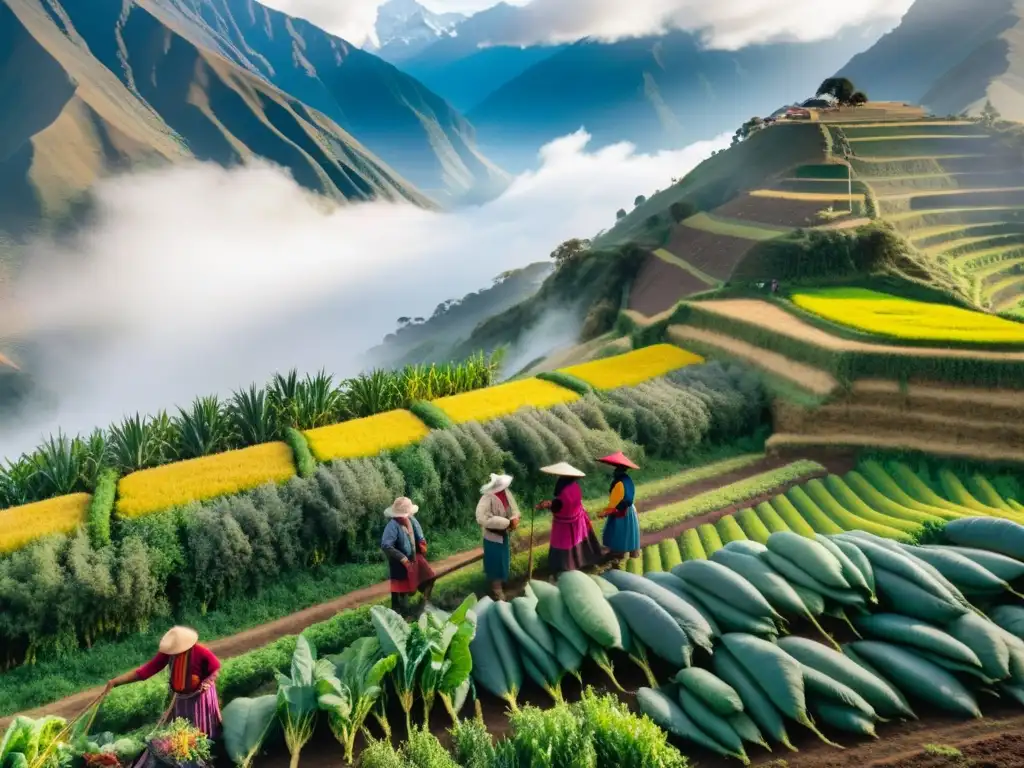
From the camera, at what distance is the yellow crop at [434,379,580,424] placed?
46.6 ft

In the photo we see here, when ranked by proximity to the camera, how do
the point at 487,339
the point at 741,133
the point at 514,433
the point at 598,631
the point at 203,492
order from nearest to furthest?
the point at 598,631 < the point at 203,492 < the point at 514,433 < the point at 487,339 < the point at 741,133

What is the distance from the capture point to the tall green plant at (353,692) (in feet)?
21.1

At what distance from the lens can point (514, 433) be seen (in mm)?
13438

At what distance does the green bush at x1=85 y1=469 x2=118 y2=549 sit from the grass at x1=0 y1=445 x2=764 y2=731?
136 centimetres

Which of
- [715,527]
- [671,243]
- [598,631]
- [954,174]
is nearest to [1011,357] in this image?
[715,527]

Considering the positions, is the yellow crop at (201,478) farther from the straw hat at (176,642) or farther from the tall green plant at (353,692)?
the tall green plant at (353,692)

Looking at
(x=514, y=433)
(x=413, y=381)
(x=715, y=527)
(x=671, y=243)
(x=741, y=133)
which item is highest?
(x=741, y=133)

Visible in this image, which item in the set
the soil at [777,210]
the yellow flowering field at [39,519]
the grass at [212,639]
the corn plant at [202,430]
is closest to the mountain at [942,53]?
the soil at [777,210]

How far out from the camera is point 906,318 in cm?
1845

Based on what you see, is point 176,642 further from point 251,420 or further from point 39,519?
point 251,420

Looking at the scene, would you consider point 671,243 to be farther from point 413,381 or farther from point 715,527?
point 715,527

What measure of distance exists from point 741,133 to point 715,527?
69.5 meters

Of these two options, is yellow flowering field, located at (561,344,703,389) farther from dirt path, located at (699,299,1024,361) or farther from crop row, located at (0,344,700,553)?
dirt path, located at (699,299,1024,361)

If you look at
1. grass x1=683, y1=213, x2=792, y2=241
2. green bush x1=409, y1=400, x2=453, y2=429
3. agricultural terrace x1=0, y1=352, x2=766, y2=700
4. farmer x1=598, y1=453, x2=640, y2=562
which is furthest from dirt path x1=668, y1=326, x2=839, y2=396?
grass x1=683, y1=213, x2=792, y2=241
